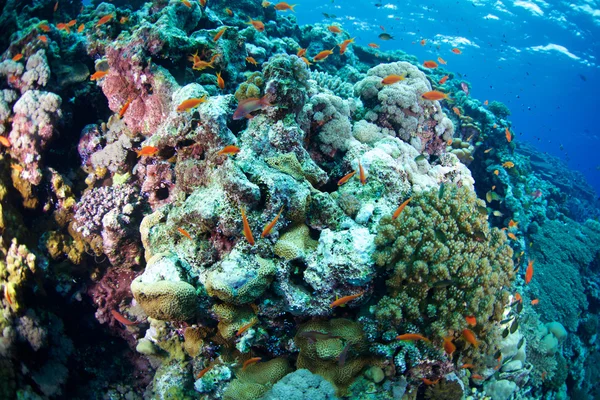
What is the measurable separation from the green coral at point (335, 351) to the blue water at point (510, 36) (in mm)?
18442

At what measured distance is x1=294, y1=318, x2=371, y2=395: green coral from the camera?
12.0 feet

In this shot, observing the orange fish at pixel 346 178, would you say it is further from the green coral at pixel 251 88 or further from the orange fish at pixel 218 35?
the orange fish at pixel 218 35

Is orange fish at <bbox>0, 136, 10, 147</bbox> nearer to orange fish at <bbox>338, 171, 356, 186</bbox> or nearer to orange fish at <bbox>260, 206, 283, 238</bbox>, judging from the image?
orange fish at <bbox>260, 206, 283, 238</bbox>

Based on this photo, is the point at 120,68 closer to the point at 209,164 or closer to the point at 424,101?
the point at 209,164

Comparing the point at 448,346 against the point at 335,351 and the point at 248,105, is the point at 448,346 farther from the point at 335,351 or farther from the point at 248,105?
the point at 248,105

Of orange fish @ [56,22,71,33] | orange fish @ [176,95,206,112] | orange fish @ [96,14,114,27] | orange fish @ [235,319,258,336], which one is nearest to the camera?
orange fish @ [235,319,258,336]

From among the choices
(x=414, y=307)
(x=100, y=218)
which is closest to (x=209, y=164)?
(x=100, y=218)

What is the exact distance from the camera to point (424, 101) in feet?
23.6

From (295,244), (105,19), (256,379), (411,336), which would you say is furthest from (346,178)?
(105,19)

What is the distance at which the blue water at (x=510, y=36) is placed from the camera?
26.8 metres

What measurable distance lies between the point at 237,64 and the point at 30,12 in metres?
6.93

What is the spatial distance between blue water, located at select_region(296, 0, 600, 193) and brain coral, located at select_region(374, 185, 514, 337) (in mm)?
16730

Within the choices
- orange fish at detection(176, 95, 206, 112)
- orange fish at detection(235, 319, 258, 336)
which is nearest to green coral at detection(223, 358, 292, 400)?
orange fish at detection(235, 319, 258, 336)

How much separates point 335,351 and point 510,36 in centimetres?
4188
